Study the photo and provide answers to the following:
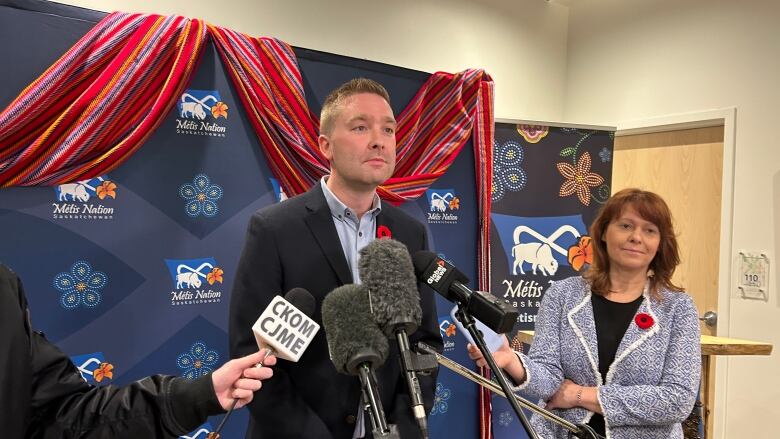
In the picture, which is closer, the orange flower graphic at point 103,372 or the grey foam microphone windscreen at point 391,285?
the grey foam microphone windscreen at point 391,285

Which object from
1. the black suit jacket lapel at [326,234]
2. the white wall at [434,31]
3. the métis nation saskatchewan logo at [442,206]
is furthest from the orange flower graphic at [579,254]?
the black suit jacket lapel at [326,234]

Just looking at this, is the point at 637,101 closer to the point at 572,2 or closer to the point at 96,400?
the point at 572,2

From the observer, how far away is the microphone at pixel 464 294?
93cm

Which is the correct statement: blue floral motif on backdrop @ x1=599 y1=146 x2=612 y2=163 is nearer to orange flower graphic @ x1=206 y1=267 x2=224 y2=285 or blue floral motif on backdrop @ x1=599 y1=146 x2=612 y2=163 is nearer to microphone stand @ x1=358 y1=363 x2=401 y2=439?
orange flower graphic @ x1=206 y1=267 x2=224 y2=285

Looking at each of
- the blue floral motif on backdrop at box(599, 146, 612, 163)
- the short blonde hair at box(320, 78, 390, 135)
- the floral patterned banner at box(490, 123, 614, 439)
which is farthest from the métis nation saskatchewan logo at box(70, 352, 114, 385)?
the blue floral motif on backdrop at box(599, 146, 612, 163)

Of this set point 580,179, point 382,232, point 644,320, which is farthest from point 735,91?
point 382,232

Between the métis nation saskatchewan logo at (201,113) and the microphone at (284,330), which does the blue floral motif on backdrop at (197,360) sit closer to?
the métis nation saskatchewan logo at (201,113)

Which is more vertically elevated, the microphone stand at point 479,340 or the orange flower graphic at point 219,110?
the orange flower graphic at point 219,110

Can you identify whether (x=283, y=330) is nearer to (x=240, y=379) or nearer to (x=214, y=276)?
(x=240, y=379)

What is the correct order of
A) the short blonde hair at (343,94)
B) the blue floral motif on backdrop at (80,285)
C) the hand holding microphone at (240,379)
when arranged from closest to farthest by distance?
the hand holding microphone at (240,379), the short blonde hair at (343,94), the blue floral motif on backdrop at (80,285)

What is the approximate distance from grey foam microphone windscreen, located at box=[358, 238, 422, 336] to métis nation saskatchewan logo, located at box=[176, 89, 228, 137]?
1.43 m

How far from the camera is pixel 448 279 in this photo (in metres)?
1.03

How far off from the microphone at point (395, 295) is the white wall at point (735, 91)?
2.99 metres

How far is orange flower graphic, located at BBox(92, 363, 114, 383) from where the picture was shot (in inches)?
78.8
